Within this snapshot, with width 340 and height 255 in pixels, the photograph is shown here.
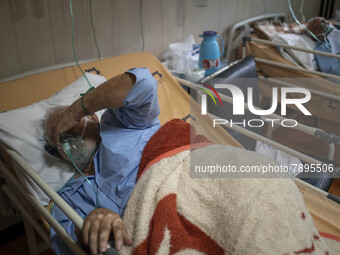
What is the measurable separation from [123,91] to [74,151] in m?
0.31

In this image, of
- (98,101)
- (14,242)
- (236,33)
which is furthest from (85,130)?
(236,33)

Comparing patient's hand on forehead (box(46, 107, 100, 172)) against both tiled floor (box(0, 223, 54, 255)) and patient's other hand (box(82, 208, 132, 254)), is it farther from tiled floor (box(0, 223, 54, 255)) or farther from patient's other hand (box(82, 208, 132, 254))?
tiled floor (box(0, 223, 54, 255))

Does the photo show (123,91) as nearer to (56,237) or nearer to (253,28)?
(56,237)

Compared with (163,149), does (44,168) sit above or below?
below

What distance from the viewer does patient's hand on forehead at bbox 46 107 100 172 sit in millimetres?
1243

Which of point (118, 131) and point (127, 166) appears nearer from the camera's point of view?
point (127, 166)

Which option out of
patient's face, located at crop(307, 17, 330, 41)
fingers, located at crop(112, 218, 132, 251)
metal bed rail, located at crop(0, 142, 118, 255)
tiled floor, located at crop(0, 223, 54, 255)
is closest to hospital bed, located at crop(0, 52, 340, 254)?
metal bed rail, located at crop(0, 142, 118, 255)

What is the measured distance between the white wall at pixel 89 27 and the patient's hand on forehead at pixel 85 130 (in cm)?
61

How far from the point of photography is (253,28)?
293 cm

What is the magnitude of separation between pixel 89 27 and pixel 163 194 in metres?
1.33

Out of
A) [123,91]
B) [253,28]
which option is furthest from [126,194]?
[253,28]

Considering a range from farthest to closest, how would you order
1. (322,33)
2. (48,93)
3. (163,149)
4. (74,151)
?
(322,33) → (48,93) → (74,151) → (163,149)

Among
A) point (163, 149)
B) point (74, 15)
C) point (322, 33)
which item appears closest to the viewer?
point (163, 149)

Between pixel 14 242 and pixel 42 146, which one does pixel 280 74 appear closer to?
pixel 42 146
